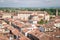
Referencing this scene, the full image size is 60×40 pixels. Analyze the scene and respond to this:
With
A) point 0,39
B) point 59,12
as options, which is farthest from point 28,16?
point 0,39

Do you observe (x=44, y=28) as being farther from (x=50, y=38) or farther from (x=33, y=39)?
(x=50, y=38)

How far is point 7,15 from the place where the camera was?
15555 millimetres

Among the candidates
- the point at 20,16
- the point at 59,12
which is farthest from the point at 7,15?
the point at 59,12

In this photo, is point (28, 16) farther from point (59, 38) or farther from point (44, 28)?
point (59, 38)

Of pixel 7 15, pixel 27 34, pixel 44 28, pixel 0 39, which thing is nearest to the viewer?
pixel 0 39

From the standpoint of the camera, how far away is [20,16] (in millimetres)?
15688

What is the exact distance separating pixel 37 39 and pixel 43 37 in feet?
0.82

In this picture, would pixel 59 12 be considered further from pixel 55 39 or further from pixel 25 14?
pixel 55 39

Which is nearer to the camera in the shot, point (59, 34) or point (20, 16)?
point (59, 34)

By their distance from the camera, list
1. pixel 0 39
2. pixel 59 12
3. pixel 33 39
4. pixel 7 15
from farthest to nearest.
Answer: pixel 59 12
pixel 7 15
pixel 33 39
pixel 0 39

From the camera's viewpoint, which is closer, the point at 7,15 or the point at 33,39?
the point at 33,39

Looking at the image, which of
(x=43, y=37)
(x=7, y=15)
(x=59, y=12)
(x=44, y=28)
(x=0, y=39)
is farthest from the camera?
→ (x=59, y=12)

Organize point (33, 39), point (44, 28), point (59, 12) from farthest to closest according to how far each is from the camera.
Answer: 1. point (59, 12)
2. point (44, 28)
3. point (33, 39)

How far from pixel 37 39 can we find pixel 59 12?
11.8m
